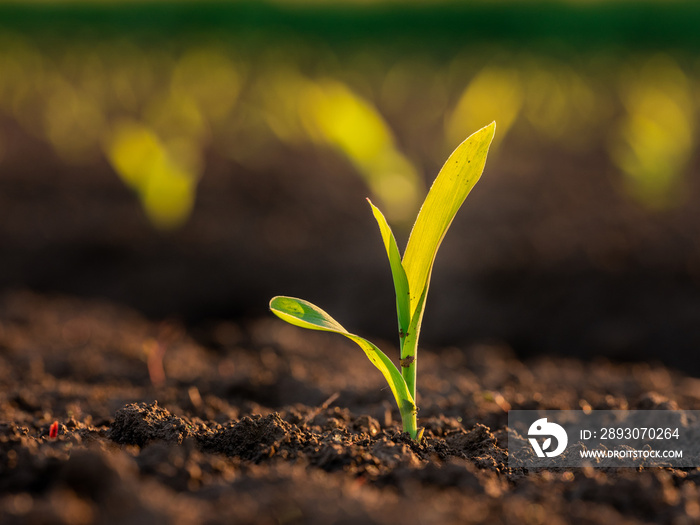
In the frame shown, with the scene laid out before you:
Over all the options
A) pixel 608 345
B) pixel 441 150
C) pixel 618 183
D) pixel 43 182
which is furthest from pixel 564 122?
pixel 43 182

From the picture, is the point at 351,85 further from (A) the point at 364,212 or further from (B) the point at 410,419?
(B) the point at 410,419

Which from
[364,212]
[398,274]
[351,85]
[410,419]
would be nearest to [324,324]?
[398,274]

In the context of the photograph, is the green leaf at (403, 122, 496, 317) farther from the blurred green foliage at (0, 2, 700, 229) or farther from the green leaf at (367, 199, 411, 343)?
the blurred green foliage at (0, 2, 700, 229)

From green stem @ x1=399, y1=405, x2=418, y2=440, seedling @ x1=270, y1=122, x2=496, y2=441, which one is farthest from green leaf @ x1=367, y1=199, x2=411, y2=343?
green stem @ x1=399, y1=405, x2=418, y2=440

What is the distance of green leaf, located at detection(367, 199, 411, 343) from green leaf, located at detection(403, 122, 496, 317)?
24 millimetres

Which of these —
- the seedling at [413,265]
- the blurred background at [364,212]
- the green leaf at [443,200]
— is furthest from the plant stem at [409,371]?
the blurred background at [364,212]

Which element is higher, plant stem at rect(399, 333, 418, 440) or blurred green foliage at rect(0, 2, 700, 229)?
blurred green foliage at rect(0, 2, 700, 229)

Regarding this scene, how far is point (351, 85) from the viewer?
9.96 m

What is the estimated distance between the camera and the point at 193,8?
54.4 feet

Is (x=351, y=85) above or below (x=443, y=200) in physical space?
above

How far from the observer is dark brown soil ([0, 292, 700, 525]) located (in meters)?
0.88

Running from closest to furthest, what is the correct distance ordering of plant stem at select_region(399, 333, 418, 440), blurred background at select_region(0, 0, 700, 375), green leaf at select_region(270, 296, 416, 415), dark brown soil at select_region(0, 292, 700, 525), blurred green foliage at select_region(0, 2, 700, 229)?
dark brown soil at select_region(0, 292, 700, 525)
green leaf at select_region(270, 296, 416, 415)
plant stem at select_region(399, 333, 418, 440)
blurred background at select_region(0, 0, 700, 375)
blurred green foliage at select_region(0, 2, 700, 229)

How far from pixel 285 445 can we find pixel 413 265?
39cm

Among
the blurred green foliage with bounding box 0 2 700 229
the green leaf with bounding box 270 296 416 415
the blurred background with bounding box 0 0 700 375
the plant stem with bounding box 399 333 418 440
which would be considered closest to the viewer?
the green leaf with bounding box 270 296 416 415
